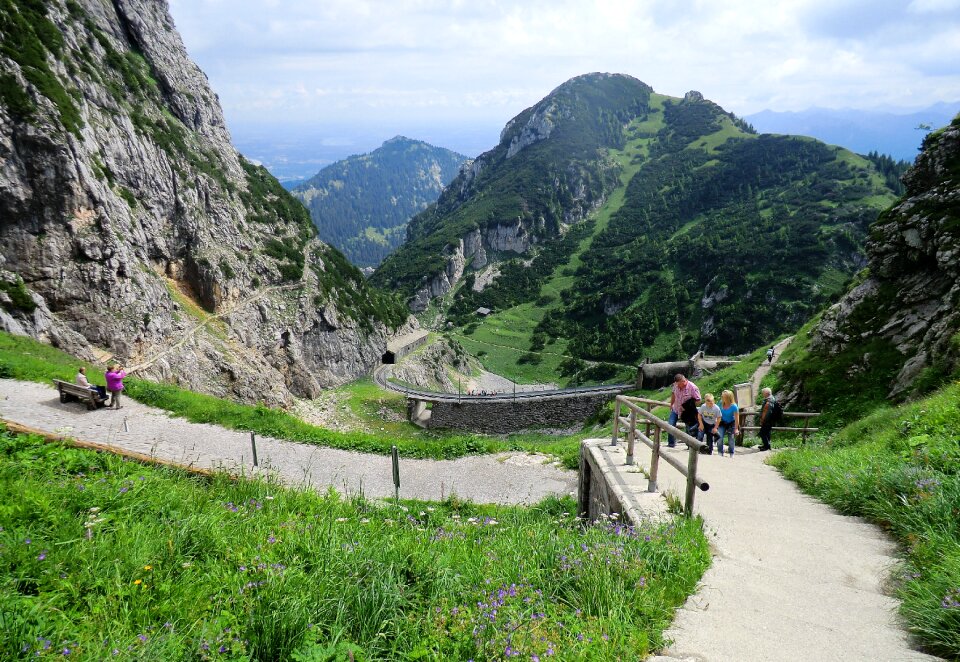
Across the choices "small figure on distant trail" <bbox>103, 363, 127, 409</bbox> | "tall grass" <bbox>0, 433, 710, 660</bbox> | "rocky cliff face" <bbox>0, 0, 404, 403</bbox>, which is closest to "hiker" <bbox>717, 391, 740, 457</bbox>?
"tall grass" <bbox>0, 433, 710, 660</bbox>

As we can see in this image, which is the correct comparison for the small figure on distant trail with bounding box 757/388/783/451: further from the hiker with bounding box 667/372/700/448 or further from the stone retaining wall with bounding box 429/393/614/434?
the stone retaining wall with bounding box 429/393/614/434

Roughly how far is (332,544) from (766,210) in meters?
183

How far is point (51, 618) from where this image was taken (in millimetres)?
2947

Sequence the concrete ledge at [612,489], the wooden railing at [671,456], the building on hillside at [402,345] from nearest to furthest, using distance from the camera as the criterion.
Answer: the wooden railing at [671,456], the concrete ledge at [612,489], the building on hillside at [402,345]

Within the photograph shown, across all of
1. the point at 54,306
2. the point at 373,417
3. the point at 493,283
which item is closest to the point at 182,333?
the point at 54,306

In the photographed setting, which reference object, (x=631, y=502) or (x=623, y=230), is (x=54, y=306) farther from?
(x=623, y=230)

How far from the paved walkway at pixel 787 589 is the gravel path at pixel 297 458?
5877mm

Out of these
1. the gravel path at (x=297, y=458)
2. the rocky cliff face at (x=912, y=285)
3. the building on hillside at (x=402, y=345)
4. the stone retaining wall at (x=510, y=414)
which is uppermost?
the rocky cliff face at (x=912, y=285)

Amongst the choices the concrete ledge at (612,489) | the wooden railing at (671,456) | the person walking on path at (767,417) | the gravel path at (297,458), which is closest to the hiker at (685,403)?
the wooden railing at (671,456)

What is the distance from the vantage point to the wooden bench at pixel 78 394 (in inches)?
608

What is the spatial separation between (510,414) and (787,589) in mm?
43501

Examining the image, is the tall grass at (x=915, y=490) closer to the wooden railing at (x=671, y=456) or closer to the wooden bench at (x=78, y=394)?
the wooden railing at (x=671, y=456)

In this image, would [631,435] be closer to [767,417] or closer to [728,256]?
[767,417]

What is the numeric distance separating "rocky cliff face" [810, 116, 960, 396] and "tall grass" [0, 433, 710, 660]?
13635 mm
